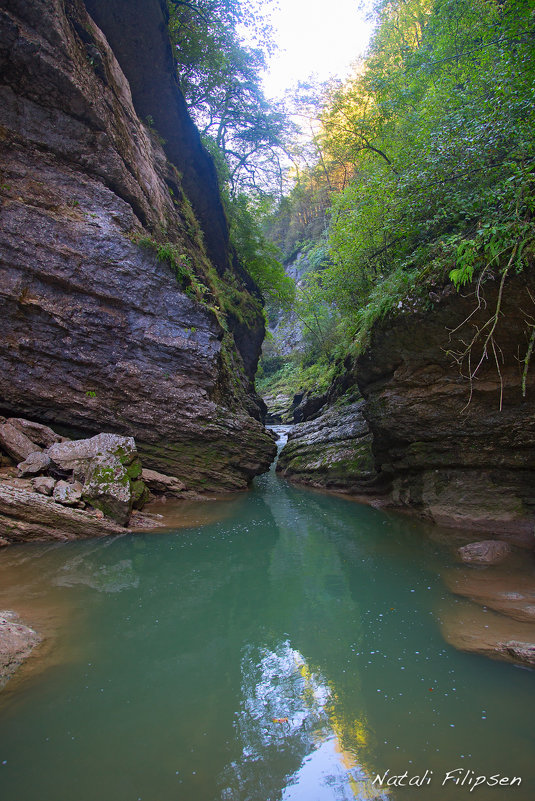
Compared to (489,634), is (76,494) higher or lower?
higher

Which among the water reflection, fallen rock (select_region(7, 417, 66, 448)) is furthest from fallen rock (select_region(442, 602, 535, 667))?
fallen rock (select_region(7, 417, 66, 448))

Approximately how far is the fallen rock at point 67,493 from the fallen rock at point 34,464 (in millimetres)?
507

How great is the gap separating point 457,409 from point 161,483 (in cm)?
720

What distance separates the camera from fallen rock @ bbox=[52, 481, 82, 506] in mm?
7164

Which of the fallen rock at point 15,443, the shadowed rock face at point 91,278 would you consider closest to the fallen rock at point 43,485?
the fallen rock at point 15,443

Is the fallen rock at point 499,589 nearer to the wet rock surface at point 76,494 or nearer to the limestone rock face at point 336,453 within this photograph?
the limestone rock face at point 336,453

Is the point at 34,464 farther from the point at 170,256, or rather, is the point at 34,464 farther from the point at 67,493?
the point at 170,256

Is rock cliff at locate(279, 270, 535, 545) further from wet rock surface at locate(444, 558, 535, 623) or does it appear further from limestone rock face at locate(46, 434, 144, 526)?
limestone rock face at locate(46, 434, 144, 526)

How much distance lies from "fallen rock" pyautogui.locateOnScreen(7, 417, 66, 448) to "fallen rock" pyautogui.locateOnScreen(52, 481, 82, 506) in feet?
5.42

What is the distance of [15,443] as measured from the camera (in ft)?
25.7

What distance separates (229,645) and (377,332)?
647 centimetres

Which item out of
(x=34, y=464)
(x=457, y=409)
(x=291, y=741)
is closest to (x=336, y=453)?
(x=457, y=409)

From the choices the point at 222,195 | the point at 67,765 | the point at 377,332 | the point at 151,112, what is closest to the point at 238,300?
the point at 222,195

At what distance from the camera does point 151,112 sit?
12.9m
